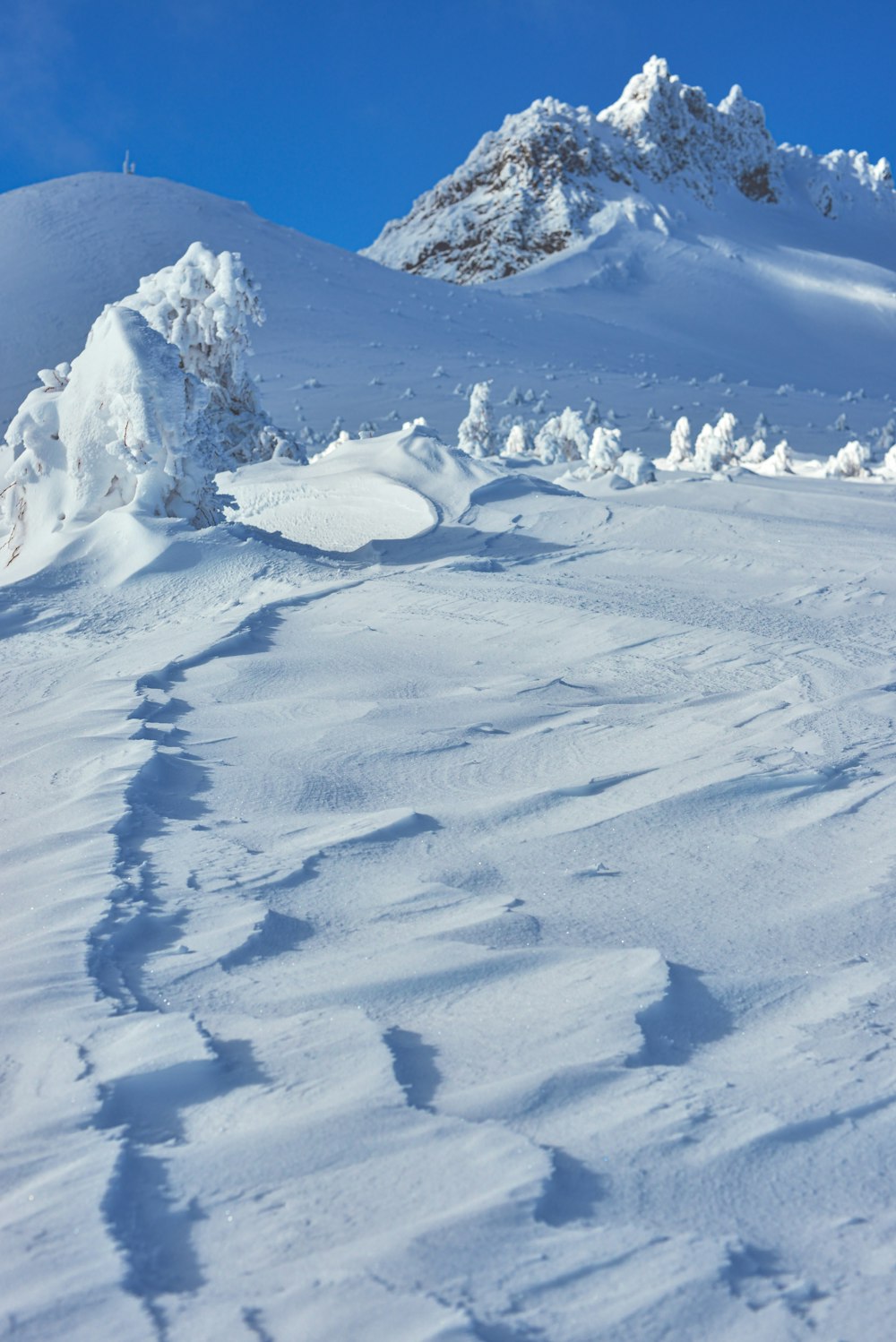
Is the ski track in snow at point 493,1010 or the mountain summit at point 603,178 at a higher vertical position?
the mountain summit at point 603,178

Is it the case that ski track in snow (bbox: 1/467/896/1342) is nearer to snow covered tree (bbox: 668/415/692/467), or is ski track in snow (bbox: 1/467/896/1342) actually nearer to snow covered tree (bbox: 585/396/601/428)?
→ snow covered tree (bbox: 668/415/692/467)

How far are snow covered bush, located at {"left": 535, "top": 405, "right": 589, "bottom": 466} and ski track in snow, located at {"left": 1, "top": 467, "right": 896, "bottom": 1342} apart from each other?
958 centimetres

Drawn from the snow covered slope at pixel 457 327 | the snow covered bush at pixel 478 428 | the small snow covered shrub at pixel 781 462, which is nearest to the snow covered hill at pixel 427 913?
the small snow covered shrub at pixel 781 462

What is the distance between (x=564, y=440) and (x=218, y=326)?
505 cm

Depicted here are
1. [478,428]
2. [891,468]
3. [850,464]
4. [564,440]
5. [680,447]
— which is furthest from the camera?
[478,428]

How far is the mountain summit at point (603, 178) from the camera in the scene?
5209cm

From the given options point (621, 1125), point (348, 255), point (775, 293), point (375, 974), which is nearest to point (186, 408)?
point (375, 974)

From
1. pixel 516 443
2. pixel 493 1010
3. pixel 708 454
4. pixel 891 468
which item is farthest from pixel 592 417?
→ pixel 493 1010

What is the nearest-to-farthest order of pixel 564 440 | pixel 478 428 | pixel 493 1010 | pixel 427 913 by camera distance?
1. pixel 493 1010
2. pixel 427 913
3. pixel 564 440
4. pixel 478 428

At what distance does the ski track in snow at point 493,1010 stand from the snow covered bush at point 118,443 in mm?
2408

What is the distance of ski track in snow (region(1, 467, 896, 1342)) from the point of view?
1157 mm

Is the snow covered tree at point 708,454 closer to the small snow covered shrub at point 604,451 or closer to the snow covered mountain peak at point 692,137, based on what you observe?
the small snow covered shrub at point 604,451

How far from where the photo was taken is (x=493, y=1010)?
1639 millimetres

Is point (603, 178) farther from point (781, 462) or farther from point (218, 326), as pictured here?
point (218, 326)
